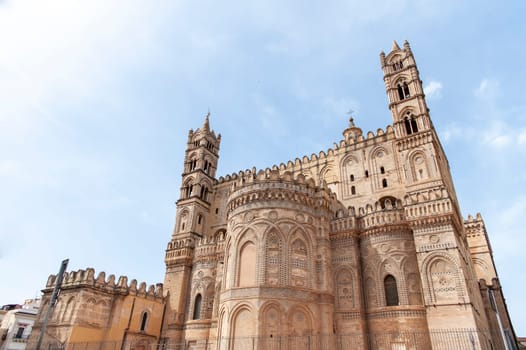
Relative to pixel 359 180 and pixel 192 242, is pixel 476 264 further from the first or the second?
pixel 192 242

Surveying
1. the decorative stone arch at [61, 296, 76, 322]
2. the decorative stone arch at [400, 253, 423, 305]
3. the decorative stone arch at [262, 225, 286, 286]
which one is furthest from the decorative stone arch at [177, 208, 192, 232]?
the decorative stone arch at [400, 253, 423, 305]

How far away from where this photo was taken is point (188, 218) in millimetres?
36156

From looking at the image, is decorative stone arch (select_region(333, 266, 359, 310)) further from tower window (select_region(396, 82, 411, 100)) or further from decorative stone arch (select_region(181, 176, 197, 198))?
decorative stone arch (select_region(181, 176, 197, 198))

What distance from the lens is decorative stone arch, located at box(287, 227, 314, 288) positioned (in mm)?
23125

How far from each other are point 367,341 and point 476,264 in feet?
53.3

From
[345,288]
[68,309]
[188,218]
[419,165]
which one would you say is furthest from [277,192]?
[68,309]

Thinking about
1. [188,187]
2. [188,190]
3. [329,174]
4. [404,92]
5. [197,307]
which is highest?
[404,92]

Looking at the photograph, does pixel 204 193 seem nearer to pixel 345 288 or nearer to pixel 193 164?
pixel 193 164

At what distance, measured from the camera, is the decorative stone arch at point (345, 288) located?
23.8m

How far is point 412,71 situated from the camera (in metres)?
30.7

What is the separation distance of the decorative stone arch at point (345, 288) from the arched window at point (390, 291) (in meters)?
1.91

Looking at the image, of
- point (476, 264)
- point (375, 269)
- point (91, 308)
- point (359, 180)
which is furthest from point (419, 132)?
point (91, 308)

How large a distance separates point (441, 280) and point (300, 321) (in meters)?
8.65

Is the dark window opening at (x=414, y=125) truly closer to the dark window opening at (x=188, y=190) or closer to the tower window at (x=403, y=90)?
the tower window at (x=403, y=90)
